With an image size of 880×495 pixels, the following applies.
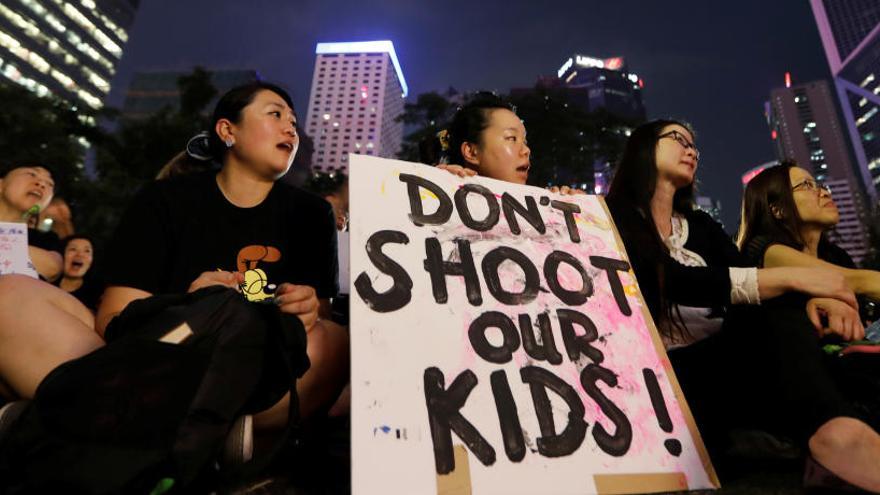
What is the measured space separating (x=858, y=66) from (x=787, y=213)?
426 ft

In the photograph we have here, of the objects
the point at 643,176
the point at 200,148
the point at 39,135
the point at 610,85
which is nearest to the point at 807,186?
the point at 643,176

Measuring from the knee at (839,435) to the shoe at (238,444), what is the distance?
1352 mm

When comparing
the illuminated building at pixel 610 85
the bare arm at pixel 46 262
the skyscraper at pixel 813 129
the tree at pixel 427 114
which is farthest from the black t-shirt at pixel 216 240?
the skyscraper at pixel 813 129

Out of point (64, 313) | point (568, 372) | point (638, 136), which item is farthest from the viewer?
point (638, 136)

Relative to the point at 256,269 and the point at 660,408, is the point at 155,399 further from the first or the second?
the point at 660,408

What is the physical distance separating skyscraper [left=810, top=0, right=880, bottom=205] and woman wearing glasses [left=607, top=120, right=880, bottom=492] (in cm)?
10390

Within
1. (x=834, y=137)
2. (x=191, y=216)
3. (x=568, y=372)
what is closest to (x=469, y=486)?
(x=568, y=372)

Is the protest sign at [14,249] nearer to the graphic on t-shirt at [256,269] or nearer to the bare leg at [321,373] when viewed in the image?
the graphic on t-shirt at [256,269]

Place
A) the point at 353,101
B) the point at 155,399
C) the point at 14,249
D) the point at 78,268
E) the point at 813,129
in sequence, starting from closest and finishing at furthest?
the point at 155,399 < the point at 14,249 < the point at 78,268 < the point at 353,101 < the point at 813,129

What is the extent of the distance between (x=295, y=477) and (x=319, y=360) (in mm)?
347

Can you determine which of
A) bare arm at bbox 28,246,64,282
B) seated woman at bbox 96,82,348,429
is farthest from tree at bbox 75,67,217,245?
seated woman at bbox 96,82,348,429

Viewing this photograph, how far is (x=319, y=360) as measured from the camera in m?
1.30

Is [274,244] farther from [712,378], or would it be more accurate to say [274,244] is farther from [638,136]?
[638,136]

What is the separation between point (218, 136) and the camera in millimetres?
1861
